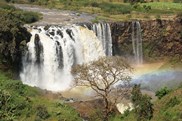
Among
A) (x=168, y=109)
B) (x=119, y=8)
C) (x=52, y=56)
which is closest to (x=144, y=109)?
(x=168, y=109)

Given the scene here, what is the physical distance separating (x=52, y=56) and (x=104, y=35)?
20.0 feet

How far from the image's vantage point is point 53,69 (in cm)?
3591

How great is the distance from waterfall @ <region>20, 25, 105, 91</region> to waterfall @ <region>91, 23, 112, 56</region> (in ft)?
6.47

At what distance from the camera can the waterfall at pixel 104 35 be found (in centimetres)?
3947

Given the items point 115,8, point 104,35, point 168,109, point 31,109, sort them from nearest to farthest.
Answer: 1. point 168,109
2. point 31,109
3. point 104,35
4. point 115,8

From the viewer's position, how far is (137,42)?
4181 cm

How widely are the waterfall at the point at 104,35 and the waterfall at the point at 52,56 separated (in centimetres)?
→ 197

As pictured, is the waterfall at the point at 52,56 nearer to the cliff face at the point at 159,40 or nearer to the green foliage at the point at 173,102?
the cliff face at the point at 159,40

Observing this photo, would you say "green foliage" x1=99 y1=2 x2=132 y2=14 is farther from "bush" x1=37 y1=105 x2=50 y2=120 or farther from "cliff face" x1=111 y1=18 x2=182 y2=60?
"bush" x1=37 y1=105 x2=50 y2=120

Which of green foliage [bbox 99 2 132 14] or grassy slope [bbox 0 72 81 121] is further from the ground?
green foliage [bbox 99 2 132 14]

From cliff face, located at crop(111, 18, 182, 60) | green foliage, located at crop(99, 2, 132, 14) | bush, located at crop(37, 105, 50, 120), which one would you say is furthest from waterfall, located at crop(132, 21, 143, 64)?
bush, located at crop(37, 105, 50, 120)

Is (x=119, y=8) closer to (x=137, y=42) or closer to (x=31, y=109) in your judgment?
(x=137, y=42)

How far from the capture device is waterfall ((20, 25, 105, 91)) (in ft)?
115

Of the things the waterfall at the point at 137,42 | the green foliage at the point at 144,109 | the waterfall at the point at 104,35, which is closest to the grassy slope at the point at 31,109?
the green foliage at the point at 144,109
